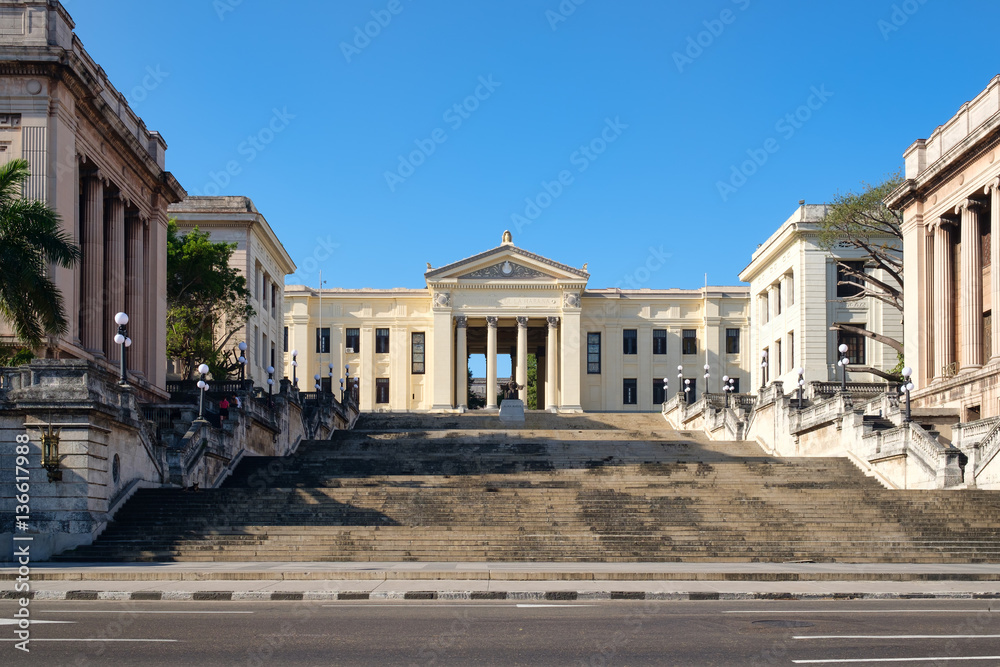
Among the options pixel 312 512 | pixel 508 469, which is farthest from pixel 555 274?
pixel 312 512

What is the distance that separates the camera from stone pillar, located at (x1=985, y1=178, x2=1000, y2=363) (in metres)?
39.1

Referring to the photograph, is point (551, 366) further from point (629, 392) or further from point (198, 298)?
point (198, 298)

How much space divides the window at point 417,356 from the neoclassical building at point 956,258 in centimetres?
4518

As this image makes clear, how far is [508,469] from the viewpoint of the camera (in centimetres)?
3275

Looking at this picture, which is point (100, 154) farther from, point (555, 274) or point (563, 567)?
point (555, 274)

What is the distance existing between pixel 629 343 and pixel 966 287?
44.7 m

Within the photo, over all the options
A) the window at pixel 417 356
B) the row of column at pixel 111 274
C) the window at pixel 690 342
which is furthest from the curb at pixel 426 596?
the window at pixel 690 342

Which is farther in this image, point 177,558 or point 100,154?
point 100,154

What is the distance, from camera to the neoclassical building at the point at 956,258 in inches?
1570

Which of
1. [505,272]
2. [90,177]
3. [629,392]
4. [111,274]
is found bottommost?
[629,392]

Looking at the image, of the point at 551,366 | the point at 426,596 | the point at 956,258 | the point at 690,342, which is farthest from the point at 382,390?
the point at 426,596

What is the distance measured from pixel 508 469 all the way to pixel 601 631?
1948 cm

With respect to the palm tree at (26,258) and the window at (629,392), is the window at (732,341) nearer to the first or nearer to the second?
the window at (629,392)

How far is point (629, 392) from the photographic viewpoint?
86.6 metres
